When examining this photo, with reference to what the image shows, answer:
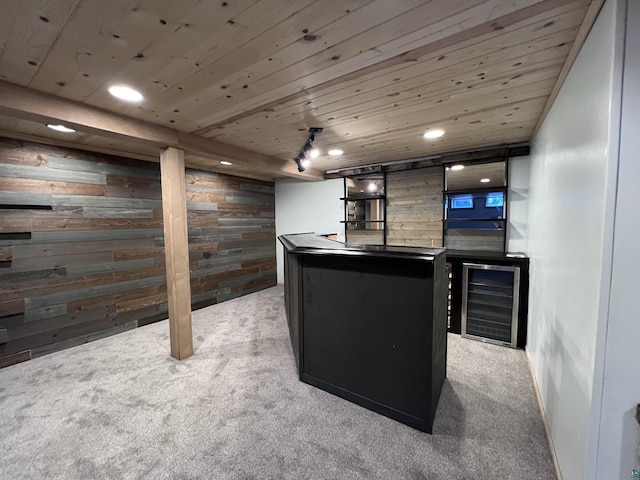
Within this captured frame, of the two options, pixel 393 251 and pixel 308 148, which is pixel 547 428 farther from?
pixel 308 148

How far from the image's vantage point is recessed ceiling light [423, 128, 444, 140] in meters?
2.65

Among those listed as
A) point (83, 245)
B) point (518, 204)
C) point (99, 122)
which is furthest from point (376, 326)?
point (83, 245)

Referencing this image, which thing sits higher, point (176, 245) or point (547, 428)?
point (176, 245)

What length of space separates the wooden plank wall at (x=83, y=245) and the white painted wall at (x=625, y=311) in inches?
167

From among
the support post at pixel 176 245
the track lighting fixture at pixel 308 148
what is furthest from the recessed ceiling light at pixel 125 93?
the track lighting fixture at pixel 308 148

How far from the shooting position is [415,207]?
3926 millimetres

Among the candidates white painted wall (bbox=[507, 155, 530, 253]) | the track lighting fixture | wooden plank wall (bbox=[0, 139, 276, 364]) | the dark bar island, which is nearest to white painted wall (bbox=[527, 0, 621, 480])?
the dark bar island

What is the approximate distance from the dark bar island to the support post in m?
1.25

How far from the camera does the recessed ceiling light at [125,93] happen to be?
170 centimetres

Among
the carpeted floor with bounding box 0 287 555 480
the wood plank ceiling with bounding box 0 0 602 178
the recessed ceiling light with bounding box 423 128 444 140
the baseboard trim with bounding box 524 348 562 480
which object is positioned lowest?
the carpeted floor with bounding box 0 287 555 480

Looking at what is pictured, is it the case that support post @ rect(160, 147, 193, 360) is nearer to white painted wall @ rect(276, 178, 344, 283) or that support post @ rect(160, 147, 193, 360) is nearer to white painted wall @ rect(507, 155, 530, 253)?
white painted wall @ rect(276, 178, 344, 283)

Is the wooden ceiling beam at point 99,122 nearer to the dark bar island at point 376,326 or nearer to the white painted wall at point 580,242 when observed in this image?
the dark bar island at point 376,326

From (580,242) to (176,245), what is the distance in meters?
2.92

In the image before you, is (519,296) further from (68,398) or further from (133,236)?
(133,236)
